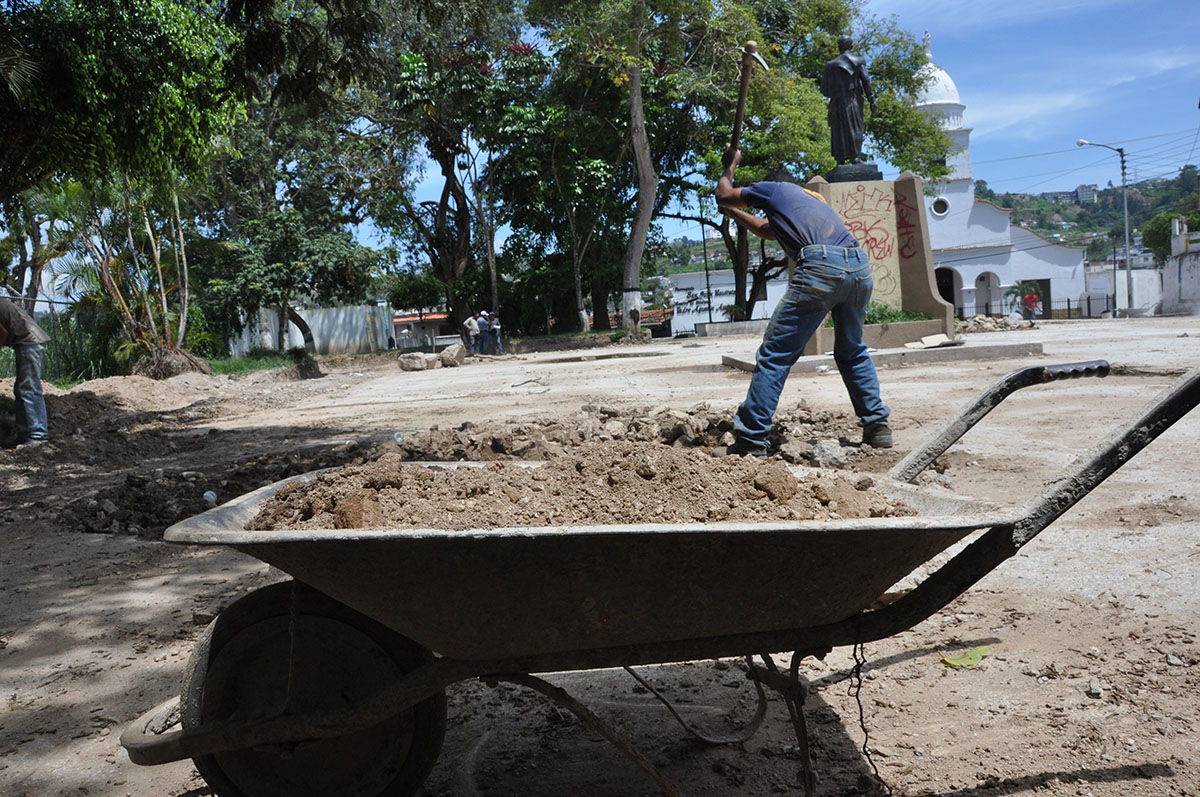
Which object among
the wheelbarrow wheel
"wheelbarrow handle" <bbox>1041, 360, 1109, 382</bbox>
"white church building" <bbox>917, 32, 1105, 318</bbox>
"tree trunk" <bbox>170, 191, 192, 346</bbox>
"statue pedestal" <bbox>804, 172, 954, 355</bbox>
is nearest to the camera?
the wheelbarrow wheel

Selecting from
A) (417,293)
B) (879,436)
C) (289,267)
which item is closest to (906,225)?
(879,436)

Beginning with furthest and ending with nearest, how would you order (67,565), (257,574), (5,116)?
(5,116) → (67,565) → (257,574)

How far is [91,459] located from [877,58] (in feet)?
91.3

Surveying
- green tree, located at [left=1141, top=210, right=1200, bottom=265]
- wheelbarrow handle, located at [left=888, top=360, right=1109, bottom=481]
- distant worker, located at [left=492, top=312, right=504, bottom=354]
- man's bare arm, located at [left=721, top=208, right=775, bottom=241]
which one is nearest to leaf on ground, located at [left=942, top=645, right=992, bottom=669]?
wheelbarrow handle, located at [left=888, top=360, right=1109, bottom=481]

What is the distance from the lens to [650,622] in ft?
5.49

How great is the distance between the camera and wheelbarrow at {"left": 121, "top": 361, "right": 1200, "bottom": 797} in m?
1.54

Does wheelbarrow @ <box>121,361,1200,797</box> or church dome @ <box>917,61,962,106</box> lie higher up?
church dome @ <box>917,61,962,106</box>

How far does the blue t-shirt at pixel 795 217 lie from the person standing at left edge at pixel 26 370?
648 cm

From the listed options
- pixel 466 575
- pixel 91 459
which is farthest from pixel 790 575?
pixel 91 459

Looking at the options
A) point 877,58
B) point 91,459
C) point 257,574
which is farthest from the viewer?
point 877,58

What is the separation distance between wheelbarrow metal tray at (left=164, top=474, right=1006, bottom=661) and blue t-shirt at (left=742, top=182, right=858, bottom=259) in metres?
2.75

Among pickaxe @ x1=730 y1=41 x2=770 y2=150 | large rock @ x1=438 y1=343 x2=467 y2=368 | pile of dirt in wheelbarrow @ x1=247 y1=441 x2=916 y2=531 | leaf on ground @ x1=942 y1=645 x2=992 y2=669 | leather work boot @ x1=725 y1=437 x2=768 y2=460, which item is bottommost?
leaf on ground @ x1=942 y1=645 x2=992 y2=669

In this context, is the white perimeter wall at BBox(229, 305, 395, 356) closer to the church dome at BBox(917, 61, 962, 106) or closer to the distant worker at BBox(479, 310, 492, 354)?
the distant worker at BBox(479, 310, 492, 354)

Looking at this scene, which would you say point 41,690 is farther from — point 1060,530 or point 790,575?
point 1060,530
